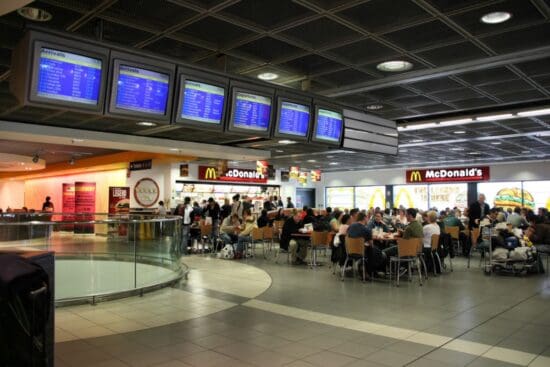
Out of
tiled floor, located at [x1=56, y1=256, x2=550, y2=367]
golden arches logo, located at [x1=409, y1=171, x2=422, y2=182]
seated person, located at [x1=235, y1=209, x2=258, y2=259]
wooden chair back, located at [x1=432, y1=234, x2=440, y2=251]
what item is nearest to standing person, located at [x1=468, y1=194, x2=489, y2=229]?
wooden chair back, located at [x1=432, y1=234, x2=440, y2=251]

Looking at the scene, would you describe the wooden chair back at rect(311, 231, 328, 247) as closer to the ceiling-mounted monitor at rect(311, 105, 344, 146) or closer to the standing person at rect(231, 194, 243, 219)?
the ceiling-mounted monitor at rect(311, 105, 344, 146)

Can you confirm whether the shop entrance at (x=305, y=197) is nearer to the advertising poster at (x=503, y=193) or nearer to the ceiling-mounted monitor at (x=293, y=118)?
the advertising poster at (x=503, y=193)

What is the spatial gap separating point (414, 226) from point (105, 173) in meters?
16.1

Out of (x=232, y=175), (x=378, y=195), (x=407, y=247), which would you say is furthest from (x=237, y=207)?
(x=378, y=195)

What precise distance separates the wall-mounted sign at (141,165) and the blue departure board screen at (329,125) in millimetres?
11255

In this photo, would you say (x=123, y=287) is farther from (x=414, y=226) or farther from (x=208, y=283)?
(x=414, y=226)

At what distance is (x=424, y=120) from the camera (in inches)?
368

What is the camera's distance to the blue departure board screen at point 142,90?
173 inches

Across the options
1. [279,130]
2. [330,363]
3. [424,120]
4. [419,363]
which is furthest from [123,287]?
[424,120]

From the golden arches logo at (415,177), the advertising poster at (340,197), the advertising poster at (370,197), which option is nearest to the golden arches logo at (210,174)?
the golden arches logo at (415,177)

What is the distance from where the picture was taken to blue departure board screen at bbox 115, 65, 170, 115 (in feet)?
14.4

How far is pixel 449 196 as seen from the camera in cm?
2166

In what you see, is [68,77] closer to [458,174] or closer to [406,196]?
[458,174]

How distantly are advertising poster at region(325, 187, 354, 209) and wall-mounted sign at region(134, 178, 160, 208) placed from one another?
12.0 meters
